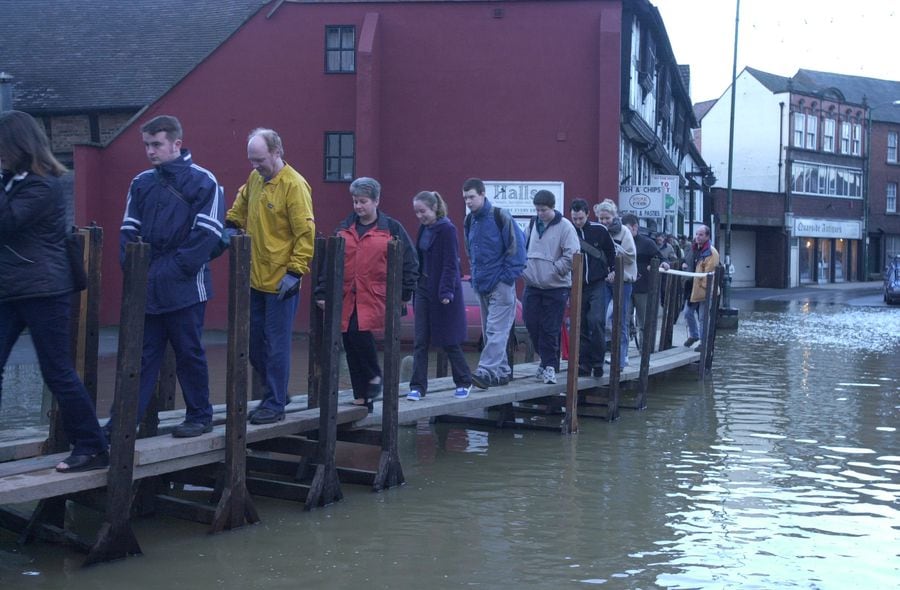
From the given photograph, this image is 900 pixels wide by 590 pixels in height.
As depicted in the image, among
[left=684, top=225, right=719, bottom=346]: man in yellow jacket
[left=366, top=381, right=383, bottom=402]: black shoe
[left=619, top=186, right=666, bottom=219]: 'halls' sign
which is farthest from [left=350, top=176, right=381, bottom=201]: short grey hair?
[left=619, top=186, right=666, bottom=219]: 'halls' sign

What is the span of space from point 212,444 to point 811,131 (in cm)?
5590

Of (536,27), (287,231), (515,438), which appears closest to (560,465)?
(515,438)

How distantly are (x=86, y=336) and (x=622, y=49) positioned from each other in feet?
66.8

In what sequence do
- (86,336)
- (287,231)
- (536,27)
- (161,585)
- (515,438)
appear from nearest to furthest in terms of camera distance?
(161,585)
(86,336)
(287,231)
(515,438)
(536,27)

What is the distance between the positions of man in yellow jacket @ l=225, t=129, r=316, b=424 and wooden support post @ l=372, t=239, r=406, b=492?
2.21 ft

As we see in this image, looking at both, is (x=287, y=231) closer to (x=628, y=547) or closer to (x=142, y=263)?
(x=142, y=263)

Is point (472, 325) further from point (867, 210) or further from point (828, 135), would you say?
point (867, 210)

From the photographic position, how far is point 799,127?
186 ft

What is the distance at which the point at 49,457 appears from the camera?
6.09 metres

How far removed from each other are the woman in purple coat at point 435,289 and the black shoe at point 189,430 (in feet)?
7.94

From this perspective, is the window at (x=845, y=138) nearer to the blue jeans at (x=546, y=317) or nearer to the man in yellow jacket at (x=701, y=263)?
the man in yellow jacket at (x=701, y=263)

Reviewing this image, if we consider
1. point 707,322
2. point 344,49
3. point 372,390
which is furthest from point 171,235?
point 344,49

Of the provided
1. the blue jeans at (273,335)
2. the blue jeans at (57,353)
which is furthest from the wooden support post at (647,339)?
the blue jeans at (57,353)

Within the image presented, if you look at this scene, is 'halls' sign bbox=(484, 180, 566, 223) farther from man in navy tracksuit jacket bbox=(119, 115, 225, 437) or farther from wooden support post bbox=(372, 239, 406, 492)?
man in navy tracksuit jacket bbox=(119, 115, 225, 437)
